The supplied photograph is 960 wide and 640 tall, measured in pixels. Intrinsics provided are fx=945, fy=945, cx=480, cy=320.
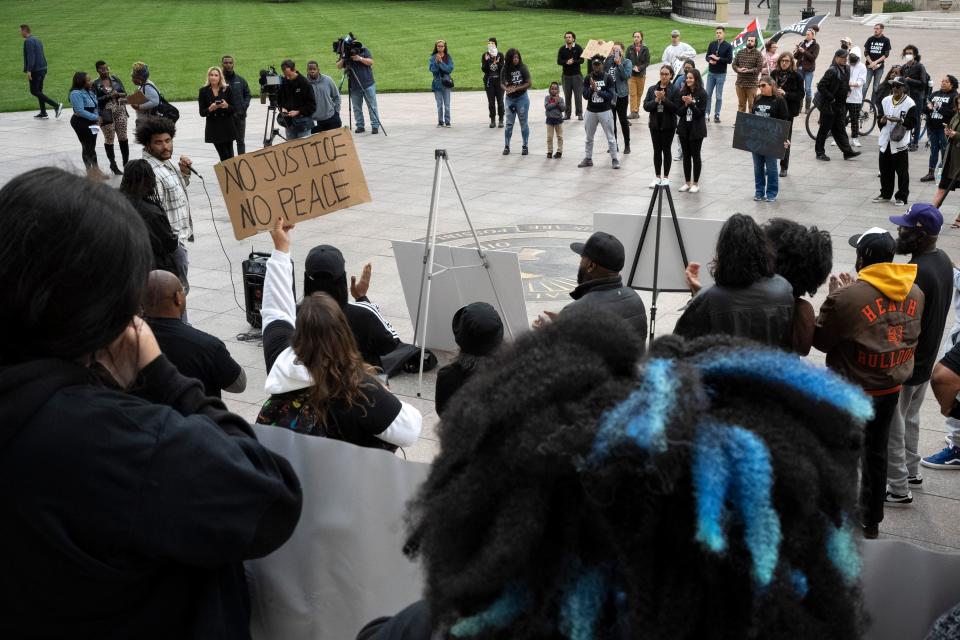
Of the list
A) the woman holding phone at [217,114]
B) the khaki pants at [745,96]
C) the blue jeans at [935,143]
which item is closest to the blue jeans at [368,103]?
the woman holding phone at [217,114]

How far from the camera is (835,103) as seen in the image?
52.5 ft

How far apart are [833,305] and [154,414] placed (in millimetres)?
4192

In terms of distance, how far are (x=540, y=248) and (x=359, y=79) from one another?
9.86 m

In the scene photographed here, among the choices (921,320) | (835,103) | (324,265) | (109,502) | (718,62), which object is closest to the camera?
(109,502)

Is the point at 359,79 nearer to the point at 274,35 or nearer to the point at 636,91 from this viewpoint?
the point at 636,91

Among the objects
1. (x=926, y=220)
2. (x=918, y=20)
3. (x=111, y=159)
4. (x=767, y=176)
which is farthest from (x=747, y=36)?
(x=918, y=20)

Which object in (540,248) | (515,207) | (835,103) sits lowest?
(540,248)

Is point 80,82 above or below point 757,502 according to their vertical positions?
above

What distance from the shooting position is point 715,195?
14281 mm

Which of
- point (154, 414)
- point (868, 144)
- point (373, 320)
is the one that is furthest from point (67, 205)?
point (868, 144)

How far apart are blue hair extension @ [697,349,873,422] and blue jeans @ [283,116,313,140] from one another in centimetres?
1621

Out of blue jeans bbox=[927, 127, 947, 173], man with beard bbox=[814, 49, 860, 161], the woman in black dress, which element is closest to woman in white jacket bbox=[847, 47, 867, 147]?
man with beard bbox=[814, 49, 860, 161]

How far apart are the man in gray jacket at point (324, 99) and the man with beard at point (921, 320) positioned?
13071 mm

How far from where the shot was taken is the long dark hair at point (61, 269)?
168cm
